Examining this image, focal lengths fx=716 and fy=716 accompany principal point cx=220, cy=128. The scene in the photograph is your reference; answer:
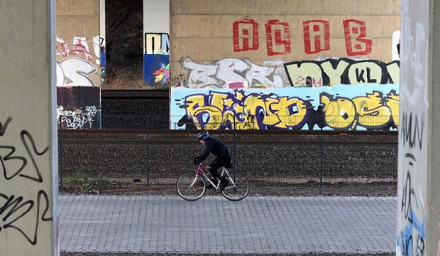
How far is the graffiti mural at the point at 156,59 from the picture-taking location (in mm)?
42031

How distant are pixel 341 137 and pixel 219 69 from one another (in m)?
4.88

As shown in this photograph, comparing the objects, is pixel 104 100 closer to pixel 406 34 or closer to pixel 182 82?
pixel 182 82

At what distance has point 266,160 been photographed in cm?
1767

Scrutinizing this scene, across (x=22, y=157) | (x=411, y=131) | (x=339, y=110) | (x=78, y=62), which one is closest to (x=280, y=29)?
(x=339, y=110)

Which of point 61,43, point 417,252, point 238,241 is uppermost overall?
point 61,43

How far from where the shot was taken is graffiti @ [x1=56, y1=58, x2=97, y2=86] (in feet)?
76.9

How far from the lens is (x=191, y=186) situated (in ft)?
44.7

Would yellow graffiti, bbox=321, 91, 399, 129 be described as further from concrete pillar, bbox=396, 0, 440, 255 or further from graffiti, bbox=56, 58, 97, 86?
concrete pillar, bbox=396, 0, 440, 255

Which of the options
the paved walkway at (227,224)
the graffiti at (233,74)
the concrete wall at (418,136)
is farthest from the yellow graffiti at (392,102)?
the concrete wall at (418,136)

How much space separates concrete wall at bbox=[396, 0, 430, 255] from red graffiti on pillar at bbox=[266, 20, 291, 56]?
681 inches

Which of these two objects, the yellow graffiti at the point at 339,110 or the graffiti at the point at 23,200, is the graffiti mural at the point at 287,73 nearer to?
the yellow graffiti at the point at 339,110

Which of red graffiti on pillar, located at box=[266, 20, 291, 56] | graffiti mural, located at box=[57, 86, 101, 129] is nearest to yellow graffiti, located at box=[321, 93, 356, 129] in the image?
red graffiti on pillar, located at box=[266, 20, 291, 56]

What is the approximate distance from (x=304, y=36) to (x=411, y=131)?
1793cm

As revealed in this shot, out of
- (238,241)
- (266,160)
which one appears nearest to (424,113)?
(238,241)
